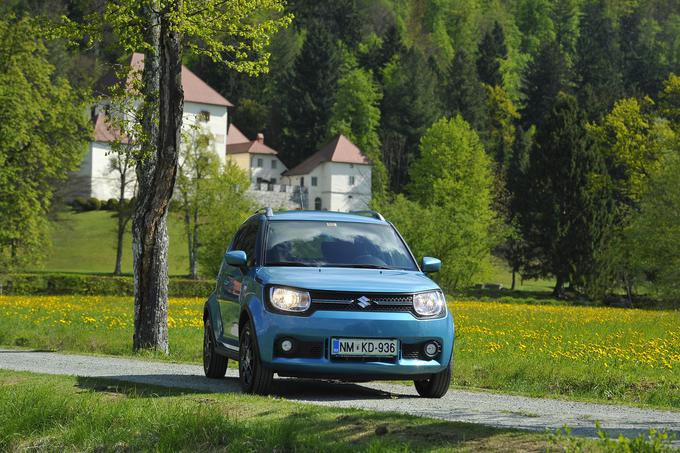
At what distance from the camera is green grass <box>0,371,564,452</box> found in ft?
26.7

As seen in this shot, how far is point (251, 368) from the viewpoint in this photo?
1148cm

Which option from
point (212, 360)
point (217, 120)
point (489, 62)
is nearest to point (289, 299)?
point (212, 360)

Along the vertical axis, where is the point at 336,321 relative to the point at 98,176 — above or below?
below

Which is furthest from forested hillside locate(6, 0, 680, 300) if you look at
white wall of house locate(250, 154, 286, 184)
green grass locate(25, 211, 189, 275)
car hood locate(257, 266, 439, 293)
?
green grass locate(25, 211, 189, 275)

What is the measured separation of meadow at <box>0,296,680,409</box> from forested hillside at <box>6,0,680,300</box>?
5.08 meters

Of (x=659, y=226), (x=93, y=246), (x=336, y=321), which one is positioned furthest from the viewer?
(x=93, y=246)

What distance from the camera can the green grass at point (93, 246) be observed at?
80812 mm

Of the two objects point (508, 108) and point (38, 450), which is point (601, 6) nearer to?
point (508, 108)

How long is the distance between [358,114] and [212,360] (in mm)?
106947

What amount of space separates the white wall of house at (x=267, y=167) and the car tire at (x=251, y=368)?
112 metres

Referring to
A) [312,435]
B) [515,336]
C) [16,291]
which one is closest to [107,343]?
[515,336]

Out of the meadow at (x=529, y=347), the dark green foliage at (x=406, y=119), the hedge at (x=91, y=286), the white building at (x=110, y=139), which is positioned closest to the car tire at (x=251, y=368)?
the meadow at (x=529, y=347)

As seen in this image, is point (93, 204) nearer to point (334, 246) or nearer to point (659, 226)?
point (659, 226)

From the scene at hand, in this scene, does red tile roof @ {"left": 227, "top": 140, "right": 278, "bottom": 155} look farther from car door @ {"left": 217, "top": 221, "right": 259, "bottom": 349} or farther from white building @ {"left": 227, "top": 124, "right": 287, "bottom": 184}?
car door @ {"left": 217, "top": 221, "right": 259, "bottom": 349}
